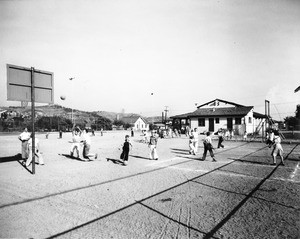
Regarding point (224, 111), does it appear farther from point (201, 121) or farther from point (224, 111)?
point (201, 121)

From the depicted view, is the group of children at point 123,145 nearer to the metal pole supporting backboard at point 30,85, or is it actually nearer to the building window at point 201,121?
the metal pole supporting backboard at point 30,85

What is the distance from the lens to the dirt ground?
3.65 meters

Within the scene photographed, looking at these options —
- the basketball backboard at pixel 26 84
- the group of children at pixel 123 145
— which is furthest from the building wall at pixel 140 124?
the basketball backboard at pixel 26 84

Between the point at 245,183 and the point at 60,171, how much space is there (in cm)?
709

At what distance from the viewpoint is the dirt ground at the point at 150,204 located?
3.65 m

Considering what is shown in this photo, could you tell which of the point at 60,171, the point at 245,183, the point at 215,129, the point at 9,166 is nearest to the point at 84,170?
the point at 60,171

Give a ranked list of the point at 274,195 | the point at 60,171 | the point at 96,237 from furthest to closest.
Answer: the point at 60,171 < the point at 274,195 < the point at 96,237

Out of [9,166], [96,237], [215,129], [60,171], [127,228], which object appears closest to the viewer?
[96,237]

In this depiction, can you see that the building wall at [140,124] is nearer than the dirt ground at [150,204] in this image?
No

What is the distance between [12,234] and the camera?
11.5 ft

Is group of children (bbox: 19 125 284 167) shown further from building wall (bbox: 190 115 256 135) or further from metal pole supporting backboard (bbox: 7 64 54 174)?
building wall (bbox: 190 115 256 135)

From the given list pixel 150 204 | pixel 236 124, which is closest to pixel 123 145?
pixel 150 204

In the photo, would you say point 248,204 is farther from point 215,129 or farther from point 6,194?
point 215,129

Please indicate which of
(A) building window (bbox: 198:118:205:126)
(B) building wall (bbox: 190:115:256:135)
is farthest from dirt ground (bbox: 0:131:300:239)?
(A) building window (bbox: 198:118:205:126)
